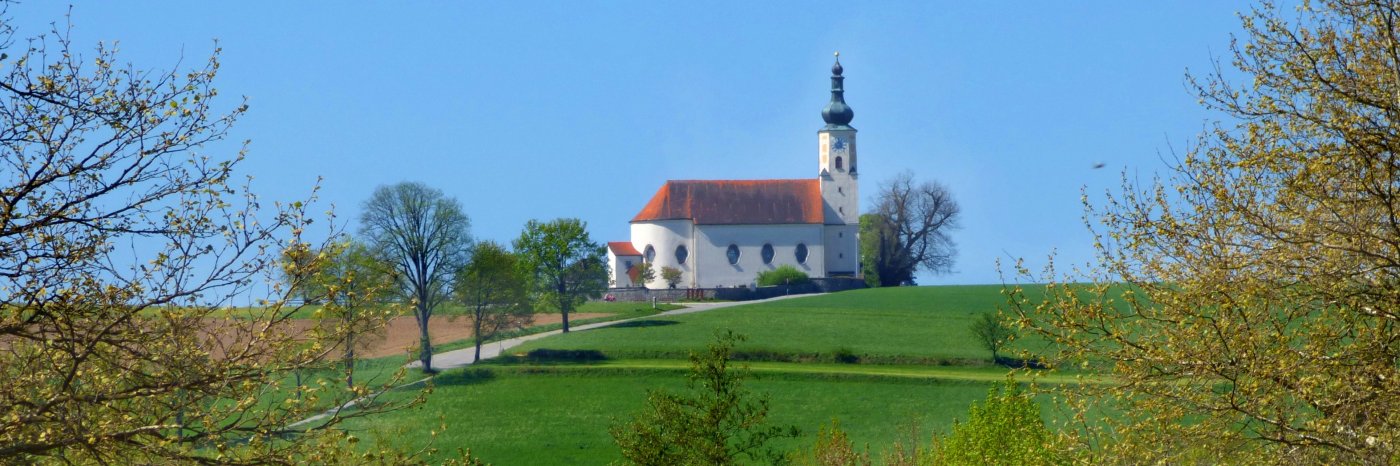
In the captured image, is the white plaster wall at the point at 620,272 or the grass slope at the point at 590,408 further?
the white plaster wall at the point at 620,272

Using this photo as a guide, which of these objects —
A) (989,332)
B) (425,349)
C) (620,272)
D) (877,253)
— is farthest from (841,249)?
(425,349)

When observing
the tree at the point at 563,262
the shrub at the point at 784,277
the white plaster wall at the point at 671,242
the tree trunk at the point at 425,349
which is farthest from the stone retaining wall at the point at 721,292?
the tree trunk at the point at 425,349

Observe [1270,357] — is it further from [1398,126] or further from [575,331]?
[575,331]

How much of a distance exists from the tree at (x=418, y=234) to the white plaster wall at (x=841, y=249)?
42.3 metres

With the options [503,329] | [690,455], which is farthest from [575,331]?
[690,455]

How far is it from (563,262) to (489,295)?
1296cm

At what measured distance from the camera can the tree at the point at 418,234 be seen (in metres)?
52.6

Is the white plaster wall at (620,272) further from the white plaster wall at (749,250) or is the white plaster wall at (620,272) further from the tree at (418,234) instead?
the tree at (418,234)

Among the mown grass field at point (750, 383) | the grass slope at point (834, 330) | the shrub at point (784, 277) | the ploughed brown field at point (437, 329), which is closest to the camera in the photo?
the mown grass field at point (750, 383)

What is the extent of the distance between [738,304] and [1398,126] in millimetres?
67278

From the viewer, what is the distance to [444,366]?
52.0 metres

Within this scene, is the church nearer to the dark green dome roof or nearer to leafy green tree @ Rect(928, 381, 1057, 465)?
the dark green dome roof

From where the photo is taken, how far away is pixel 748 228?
90688mm

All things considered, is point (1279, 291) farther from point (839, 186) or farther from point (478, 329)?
point (839, 186)
